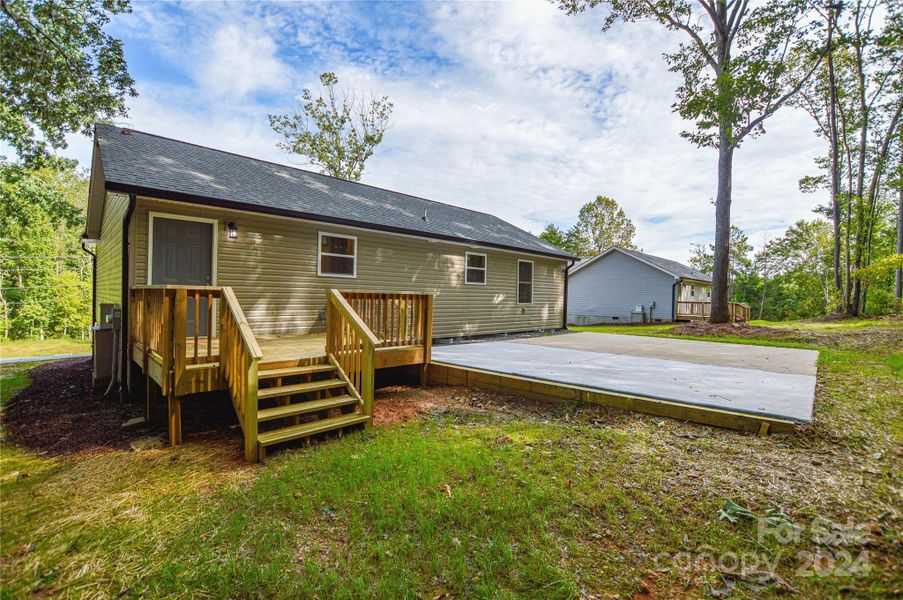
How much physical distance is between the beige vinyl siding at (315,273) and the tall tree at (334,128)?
14.1m

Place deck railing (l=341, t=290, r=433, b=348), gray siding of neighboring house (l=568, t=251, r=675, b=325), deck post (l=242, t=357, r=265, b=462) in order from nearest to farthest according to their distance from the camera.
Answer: deck post (l=242, t=357, r=265, b=462)
deck railing (l=341, t=290, r=433, b=348)
gray siding of neighboring house (l=568, t=251, r=675, b=325)

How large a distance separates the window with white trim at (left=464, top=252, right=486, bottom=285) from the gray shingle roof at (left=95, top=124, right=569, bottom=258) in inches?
20.3

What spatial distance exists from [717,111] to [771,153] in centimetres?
989

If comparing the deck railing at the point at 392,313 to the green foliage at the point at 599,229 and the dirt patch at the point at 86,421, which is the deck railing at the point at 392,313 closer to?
the dirt patch at the point at 86,421

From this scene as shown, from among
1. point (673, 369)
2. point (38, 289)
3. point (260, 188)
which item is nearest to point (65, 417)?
point (260, 188)

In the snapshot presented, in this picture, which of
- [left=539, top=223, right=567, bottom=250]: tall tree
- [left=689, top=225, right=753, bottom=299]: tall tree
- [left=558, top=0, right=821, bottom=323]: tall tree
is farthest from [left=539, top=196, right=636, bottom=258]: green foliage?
[left=558, top=0, right=821, bottom=323]: tall tree

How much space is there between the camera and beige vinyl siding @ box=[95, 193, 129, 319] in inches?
275

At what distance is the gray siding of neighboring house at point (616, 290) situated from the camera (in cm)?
2111

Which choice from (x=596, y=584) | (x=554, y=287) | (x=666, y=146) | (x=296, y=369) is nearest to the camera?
(x=596, y=584)

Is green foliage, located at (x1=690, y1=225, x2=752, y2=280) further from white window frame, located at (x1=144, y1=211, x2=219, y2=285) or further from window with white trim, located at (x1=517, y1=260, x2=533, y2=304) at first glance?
white window frame, located at (x1=144, y1=211, x2=219, y2=285)

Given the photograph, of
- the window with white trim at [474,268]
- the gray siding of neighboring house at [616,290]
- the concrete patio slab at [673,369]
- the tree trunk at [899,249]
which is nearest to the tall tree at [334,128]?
the window with white trim at [474,268]

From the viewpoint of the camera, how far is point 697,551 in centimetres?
218

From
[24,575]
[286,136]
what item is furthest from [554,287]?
[286,136]

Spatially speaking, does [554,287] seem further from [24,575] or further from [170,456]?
[24,575]
